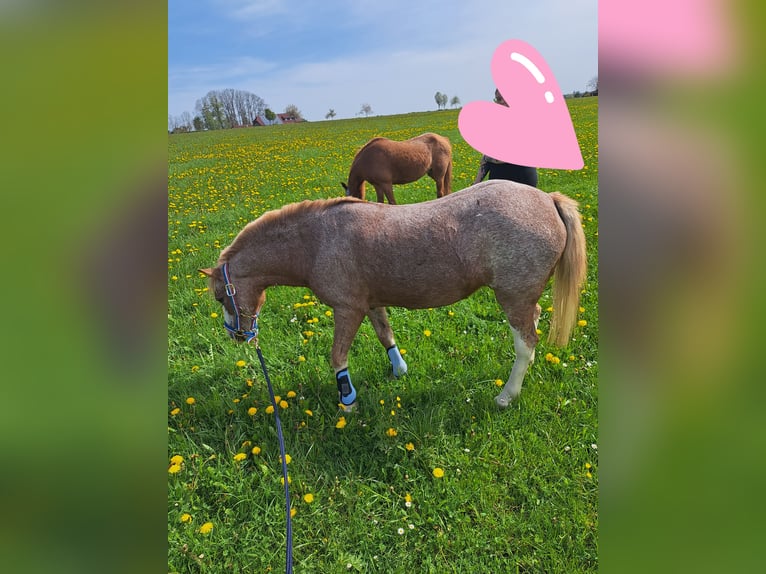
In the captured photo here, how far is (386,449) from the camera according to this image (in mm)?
2969

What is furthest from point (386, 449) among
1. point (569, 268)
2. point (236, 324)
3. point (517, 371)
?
point (569, 268)

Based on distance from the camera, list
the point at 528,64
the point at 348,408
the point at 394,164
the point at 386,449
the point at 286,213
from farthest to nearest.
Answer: the point at 394,164 < the point at 348,408 < the point at 286,213 < the point at 386,449 < the point at 528,64

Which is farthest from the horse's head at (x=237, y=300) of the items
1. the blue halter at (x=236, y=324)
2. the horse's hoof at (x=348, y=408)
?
the horse's hoof at (x=348, y=408)

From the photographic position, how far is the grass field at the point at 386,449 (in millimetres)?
2355

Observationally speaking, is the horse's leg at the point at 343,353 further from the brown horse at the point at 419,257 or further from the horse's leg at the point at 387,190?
the horse's leg at the point at 387,190

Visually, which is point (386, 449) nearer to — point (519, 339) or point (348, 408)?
point (348, 408)

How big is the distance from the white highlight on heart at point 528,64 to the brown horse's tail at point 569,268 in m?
1.09

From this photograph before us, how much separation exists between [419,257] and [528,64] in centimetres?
139

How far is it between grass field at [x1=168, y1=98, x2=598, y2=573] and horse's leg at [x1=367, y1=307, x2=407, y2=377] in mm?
116

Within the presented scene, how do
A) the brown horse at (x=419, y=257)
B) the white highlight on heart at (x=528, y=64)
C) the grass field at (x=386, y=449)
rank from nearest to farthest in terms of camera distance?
the white highlight on heart at (x=528, y=64)
the grass field at (x=386, y=449)
the brown horse at (x=419, y=257)
